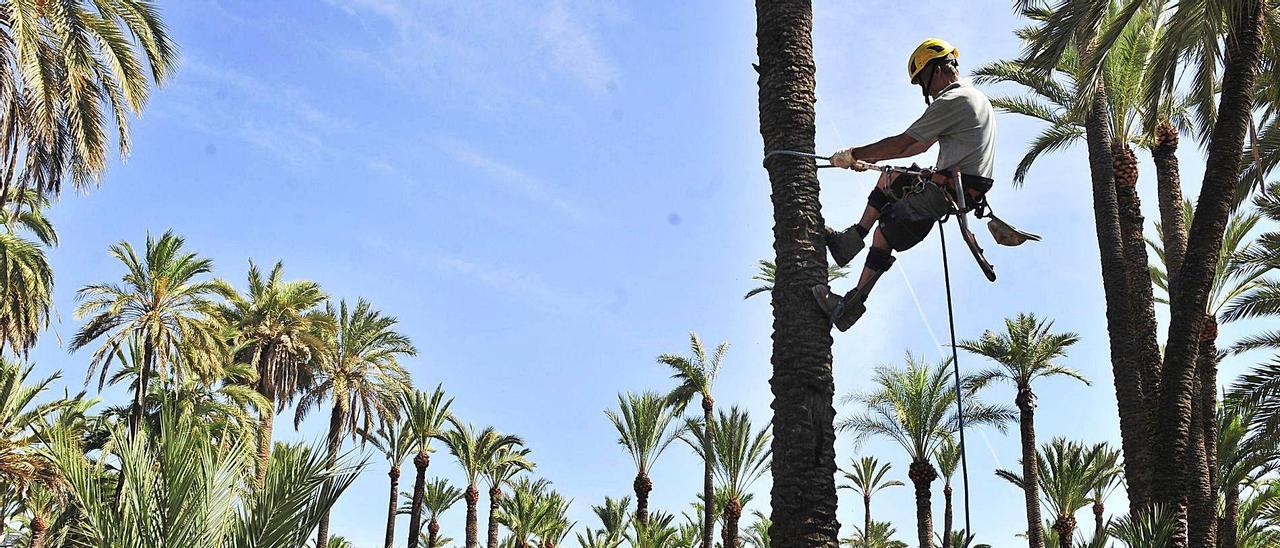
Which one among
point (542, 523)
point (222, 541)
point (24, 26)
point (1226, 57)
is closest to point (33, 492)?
point (24, 26)

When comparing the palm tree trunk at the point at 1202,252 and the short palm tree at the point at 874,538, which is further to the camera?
the short palm tree at the point at 874,538

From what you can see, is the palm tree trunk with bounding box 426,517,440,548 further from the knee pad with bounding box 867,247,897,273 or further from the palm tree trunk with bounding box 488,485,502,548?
Answer: the knee pad with bounding box 867,247,897,273

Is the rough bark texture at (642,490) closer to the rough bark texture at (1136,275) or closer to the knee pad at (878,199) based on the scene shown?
the rough bark texture at (1136,275)

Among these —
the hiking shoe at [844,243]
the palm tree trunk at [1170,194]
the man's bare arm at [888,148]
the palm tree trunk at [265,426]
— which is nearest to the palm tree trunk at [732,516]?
the palm tree trunk at [265,426]

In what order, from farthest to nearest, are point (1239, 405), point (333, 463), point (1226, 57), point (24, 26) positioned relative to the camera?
point (1239, 405)
point (24, 26)
point (1226, 57)
point (333, 463)

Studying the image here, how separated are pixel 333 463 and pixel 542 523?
130 ft

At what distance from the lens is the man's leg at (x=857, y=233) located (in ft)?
20.8

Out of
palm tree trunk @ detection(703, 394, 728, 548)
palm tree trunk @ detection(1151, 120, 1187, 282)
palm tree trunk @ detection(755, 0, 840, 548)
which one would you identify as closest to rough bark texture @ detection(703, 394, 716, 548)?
palm tree trunk @ detection(703, 394, 728, 548)

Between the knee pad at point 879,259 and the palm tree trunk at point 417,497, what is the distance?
34.6m

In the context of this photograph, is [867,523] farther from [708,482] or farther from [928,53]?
[928,53]

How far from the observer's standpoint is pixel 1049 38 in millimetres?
14820

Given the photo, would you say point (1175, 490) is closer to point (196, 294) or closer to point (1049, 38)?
point (1049, 38)

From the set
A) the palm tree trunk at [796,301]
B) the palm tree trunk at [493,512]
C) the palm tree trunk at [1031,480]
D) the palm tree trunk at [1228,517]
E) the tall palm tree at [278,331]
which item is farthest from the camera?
the palm tree trunk at [493,512]

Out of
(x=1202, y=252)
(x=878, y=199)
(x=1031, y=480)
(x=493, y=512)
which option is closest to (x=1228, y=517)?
(x=1031, y=480)
